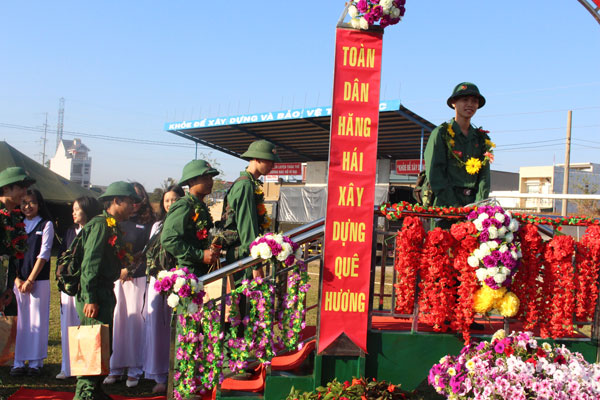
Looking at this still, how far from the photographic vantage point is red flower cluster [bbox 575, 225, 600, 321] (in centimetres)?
428

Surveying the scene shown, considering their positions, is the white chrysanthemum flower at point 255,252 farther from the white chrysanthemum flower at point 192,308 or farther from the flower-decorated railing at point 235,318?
the white chrysanthemum flower at point 192,308

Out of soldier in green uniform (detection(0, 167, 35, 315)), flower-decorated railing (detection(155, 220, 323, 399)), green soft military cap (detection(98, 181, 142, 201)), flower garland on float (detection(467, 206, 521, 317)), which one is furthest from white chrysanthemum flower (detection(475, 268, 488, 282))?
soldier in green uniform (detection(0, 167, 35, 315))

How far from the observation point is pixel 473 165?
4.79 m

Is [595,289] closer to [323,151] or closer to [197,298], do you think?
[197,298]

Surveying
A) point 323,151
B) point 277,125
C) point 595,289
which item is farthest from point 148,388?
point 323,151

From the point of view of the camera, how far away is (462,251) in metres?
4.12

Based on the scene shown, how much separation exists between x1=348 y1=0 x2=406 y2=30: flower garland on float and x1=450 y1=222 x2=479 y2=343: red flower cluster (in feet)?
5.43

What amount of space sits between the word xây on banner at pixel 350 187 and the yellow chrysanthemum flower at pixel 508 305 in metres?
1.04

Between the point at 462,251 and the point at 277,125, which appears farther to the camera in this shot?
the point at 277,125

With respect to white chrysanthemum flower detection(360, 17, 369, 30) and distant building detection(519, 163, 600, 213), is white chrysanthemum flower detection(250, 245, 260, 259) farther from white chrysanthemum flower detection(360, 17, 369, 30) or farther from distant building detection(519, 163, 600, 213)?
distant building detection(519, 163, 600, 213)

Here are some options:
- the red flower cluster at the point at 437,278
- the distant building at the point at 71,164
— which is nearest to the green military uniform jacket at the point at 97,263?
the red flower cluster at the point at 437,278

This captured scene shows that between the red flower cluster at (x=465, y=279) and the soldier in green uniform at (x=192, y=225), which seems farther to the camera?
the soldier in green uniform at (x=192, y=225)

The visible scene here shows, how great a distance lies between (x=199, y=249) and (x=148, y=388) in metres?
1.74

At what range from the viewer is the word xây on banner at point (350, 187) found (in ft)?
13.1
